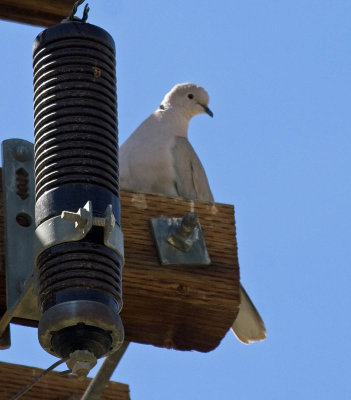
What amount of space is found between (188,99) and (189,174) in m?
1.67

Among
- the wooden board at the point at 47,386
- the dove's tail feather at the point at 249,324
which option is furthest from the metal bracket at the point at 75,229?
the dove's tail feather at the point at 249,324

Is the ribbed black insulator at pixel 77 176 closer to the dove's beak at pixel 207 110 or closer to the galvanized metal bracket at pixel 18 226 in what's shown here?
the galvanized metal bracket at pixel 18 226

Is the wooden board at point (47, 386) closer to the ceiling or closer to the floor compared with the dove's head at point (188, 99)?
closer to the floor

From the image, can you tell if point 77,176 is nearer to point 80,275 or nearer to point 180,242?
point 80,275

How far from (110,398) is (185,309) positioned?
1.89 feet

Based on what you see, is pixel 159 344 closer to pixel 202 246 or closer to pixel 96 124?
pixel 202 246

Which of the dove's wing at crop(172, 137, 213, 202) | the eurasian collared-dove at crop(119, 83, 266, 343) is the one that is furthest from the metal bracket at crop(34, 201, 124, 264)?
the dove's wing at crop(172, 137, 213, 202)

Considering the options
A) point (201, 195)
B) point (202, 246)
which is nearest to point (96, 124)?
point (202, 246)

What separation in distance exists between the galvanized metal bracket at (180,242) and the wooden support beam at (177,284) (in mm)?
20

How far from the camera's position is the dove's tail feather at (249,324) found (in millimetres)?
4379

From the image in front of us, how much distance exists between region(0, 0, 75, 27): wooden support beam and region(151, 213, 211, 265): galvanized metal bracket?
69 centimetres

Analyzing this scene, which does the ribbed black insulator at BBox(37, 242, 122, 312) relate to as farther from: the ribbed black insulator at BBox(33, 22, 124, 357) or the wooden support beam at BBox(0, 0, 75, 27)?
the wooden support beam at BBox(0, 0, 75, 27)

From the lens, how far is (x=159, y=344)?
10.5 ft

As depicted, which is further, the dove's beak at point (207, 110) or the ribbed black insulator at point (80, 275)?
the dove's beak at point (207, 110)
